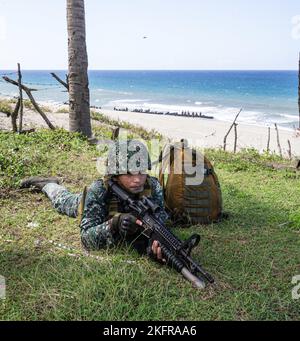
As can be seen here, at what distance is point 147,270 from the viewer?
4062 mm

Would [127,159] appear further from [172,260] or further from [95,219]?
[172,260]

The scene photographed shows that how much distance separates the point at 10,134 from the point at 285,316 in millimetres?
9050

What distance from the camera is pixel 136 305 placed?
352cm

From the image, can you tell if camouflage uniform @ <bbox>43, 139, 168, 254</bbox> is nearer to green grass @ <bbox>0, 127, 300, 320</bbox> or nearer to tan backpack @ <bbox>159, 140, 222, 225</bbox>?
green grass @ <bbox>0, 127, 300, 320</bbox>

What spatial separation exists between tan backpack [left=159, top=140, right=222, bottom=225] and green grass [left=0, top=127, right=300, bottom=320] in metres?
0.21

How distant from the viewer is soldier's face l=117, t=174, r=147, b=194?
180 inches

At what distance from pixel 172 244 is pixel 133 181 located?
0.90m

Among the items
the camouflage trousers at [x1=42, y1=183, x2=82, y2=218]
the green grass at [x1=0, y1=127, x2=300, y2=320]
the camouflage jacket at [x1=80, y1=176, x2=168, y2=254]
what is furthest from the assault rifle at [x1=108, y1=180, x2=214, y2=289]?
the camouflage trousers at [x1=42, y1=183, x2=82, y2=218]
